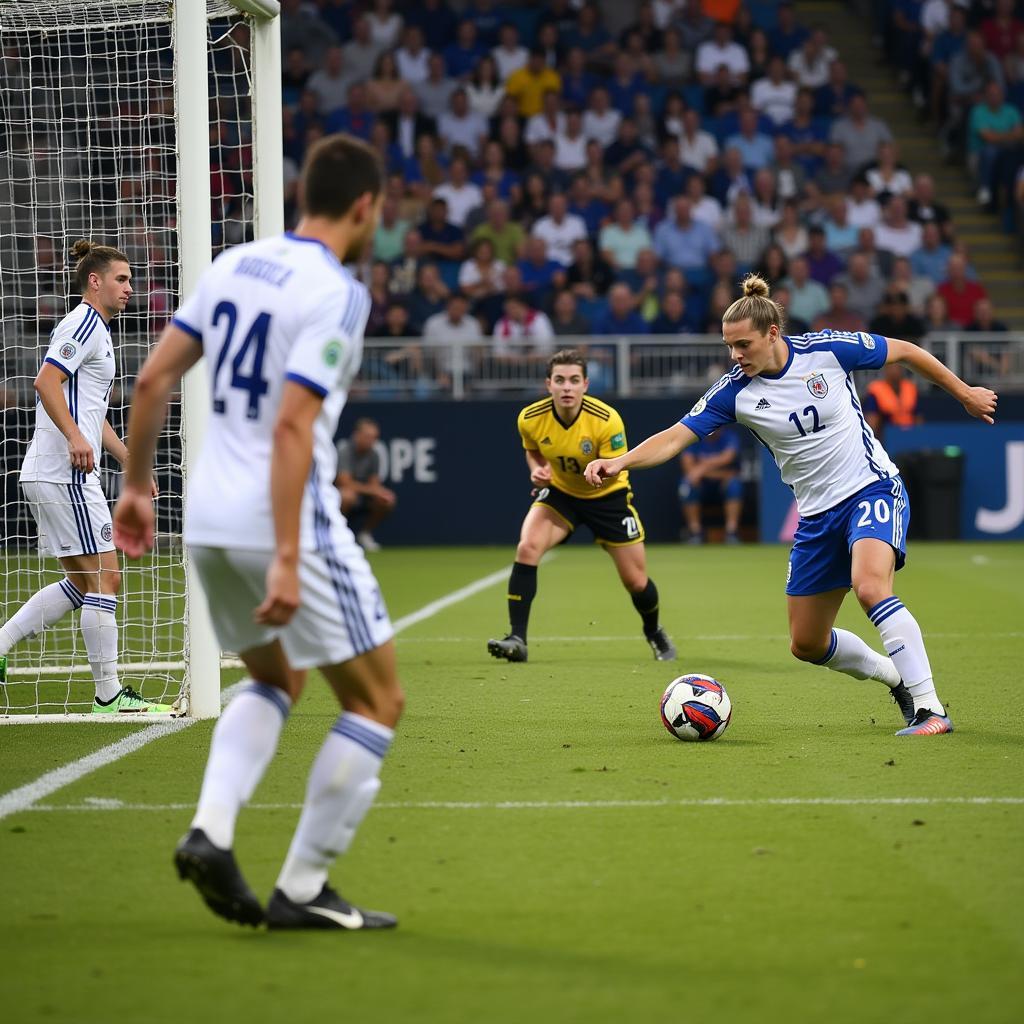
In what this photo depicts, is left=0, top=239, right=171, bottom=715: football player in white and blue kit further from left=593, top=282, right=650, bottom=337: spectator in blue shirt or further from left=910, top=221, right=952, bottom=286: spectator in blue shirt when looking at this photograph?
left=910, top=221, right=952, bottom=286: spectator in blue shirt

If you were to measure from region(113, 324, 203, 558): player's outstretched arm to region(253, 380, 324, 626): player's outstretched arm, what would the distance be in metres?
0.47

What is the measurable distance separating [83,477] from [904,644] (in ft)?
13.4

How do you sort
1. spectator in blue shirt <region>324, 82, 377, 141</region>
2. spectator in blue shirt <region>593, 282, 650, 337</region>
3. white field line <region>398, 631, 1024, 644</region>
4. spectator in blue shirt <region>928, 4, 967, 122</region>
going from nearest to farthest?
white field line <region>398, 631, 1024, 644</region> → spectator in blue shirt <region>593, 282, 650, 337</region> → spectator in blue shirt <region>324, 82, 377, 141</region> → spectator in blue shirt <region>928, 4, 967, 122</region>

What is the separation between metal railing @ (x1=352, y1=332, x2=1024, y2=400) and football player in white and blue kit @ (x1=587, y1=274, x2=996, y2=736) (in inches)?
497

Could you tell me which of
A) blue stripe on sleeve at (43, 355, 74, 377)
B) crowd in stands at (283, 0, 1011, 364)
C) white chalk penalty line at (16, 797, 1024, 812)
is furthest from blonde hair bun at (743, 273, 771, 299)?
crowd in stands at (283, 0, 1011, 364)

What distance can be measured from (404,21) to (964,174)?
9.46 metres

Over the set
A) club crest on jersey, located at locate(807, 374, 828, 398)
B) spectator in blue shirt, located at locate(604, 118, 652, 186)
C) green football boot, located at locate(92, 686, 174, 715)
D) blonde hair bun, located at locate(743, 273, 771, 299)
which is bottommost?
green football boot, located at locate(92, 686, 174, 715)

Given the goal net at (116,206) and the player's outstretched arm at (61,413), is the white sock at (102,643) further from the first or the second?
the player's outstretched arm at (61,413)

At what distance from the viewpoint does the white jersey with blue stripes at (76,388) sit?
780cm

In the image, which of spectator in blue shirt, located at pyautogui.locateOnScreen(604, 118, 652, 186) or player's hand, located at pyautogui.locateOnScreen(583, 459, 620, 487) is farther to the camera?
spectator in blue shirt, located at pyautogui.locateOnScreen(604, 118, 652, 186)

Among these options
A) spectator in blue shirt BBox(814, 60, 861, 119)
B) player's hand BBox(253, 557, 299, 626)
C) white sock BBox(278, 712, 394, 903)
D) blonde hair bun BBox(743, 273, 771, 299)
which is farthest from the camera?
spectator in blue shirt BBox(814, 60, 861, 119)

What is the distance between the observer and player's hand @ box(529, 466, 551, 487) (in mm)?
10055

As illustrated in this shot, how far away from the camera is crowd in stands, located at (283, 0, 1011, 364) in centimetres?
2091

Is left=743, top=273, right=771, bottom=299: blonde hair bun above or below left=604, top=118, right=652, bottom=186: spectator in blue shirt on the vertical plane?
below
